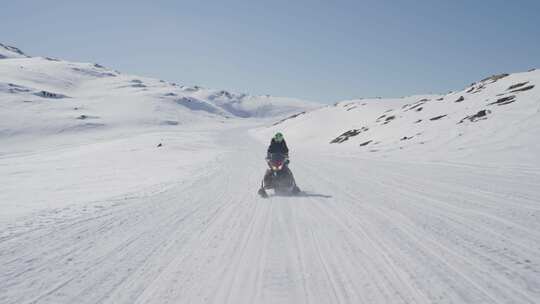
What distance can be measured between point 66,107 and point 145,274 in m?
122

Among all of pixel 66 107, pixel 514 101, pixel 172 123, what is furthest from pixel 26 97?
pixel 514 101

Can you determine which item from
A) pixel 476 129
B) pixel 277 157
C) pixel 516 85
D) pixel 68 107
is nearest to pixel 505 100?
pixel 516 85

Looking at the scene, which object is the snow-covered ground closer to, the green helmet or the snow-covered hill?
the green helmet

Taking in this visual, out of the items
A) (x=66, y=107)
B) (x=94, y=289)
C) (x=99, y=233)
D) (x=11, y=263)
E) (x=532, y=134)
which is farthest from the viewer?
(x=66, y=107)

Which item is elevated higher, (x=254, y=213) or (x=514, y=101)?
(x=514, y=101)

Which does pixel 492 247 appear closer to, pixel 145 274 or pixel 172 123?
pixel 145 274

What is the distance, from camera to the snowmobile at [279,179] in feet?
35.2

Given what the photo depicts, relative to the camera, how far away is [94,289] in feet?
12.7

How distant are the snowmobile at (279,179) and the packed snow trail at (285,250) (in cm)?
138

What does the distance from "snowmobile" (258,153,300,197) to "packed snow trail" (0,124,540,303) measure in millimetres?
1382

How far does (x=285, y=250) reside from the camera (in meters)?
5.14

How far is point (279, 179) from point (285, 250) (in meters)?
5.71

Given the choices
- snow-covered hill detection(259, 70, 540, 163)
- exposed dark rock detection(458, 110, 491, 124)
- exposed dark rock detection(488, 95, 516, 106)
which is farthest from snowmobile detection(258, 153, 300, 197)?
exposed dark rock detection(488, 95, 516, 106)

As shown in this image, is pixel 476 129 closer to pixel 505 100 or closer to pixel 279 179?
pixel 505 100
